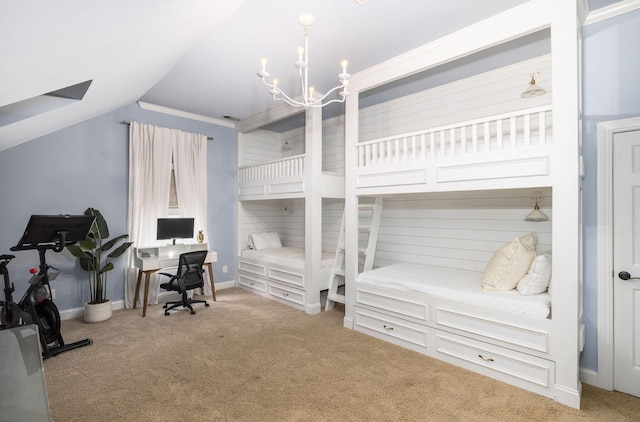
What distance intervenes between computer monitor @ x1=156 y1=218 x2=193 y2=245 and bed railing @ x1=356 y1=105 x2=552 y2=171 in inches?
112

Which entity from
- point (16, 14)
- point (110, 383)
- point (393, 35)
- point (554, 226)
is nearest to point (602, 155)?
point (554, 226)

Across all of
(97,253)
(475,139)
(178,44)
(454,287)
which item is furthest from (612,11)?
(97,253)

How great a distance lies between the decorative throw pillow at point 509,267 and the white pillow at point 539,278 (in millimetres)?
90

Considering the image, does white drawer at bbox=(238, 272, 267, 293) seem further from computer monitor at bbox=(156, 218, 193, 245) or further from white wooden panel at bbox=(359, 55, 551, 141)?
white wooden panel at bbox=(359, 55, 551, 141)

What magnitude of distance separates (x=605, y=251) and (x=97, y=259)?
523cm

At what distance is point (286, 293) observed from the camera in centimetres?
450

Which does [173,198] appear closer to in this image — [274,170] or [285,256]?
[274,170]

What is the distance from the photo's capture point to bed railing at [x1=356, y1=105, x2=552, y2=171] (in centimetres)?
242

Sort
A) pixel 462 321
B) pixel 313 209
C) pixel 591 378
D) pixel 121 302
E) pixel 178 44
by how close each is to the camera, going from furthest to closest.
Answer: pixel 121 302 → pixel 313 209 → pixel 462 321 → pixel 178 44 → pixel 591 378

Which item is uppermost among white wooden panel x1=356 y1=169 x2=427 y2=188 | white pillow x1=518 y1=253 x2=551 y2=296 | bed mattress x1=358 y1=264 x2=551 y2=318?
white wooden panel x1=356 y1=169 x2=427 y2=188

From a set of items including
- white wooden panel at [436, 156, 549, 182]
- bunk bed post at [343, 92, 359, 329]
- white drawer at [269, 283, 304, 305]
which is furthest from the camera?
white drawer at [269, 283, 304, 305]

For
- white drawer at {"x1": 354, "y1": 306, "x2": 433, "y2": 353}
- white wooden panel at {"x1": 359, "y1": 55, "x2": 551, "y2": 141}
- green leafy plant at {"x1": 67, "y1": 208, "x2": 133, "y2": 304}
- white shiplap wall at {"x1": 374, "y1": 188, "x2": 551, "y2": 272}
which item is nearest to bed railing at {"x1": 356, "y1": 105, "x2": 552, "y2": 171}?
white wooden panel at {"x1": 359, "y1": 55, "x2": 551, "y2": 141}

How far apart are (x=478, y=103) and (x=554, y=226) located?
1.80 m

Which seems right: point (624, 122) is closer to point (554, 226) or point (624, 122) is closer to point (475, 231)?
point (554, 226)
